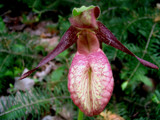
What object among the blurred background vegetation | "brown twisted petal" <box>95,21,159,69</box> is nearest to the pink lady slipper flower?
"brown twisted petal" <box>95,21,159,69</box>

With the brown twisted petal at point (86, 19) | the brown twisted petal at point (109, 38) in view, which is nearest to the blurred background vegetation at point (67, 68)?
the brown twisted petal at point (109, 38)

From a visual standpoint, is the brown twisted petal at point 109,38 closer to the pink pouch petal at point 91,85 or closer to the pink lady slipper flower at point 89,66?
the pink lady slipper flower at point 89,66

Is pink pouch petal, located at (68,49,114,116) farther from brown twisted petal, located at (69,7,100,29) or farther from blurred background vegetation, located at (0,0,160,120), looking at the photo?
blurred background vegetation, located at (0,0,160,120)

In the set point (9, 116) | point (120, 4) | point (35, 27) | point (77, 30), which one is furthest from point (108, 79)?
point (35, 27)

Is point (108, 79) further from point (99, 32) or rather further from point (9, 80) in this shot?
point (9, 80)

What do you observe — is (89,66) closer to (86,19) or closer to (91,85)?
(91,85)

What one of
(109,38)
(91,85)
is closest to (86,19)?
(109,38)

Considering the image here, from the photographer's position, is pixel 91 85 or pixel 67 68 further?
pixel 67 68
